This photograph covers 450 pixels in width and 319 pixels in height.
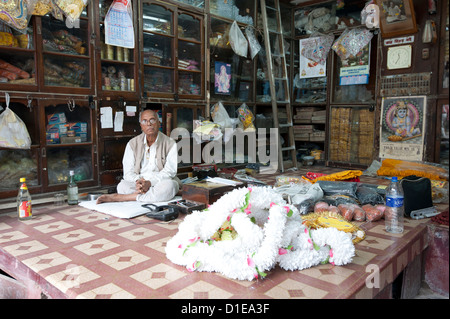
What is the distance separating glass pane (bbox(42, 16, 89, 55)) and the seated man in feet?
3.42

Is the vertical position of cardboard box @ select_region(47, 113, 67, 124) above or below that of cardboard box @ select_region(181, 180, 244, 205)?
above

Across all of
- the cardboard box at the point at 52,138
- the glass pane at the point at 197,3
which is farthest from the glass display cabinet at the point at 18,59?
the glass pane at the point at 197,3

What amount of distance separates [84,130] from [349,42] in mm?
4378

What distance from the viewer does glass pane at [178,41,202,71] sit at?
15.9 ft

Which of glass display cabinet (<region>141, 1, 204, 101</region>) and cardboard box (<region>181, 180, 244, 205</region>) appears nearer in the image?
cardboard box (<region>181, 180, 244, 205</region>)

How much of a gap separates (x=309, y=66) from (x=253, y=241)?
534 centimetres

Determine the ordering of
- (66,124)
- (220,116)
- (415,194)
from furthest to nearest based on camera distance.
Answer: (220,116), (66,124), (415,194)

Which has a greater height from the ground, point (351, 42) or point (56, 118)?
point (351, 42)

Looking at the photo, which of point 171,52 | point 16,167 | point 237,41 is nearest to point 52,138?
point 16,167

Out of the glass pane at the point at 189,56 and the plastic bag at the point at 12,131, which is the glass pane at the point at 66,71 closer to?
the plastic bag at the point at 12,131

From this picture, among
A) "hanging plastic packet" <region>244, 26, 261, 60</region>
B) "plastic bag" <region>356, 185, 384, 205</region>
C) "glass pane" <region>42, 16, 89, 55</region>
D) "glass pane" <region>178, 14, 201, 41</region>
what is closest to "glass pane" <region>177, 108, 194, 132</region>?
"glass pane" <region>178, 14, 201, 41</region>

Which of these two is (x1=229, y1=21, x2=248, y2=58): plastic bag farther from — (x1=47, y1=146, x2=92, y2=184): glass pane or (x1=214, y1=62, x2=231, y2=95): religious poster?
(x1=47, y1=146, x2=92, y2=184): glass pane

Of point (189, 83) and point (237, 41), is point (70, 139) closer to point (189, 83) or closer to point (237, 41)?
point (189, 83)

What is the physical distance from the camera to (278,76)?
6.24 m
